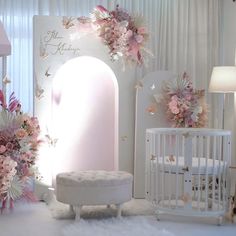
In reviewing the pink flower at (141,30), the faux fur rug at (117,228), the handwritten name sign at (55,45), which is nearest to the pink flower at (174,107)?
the pink flower at (141,30)

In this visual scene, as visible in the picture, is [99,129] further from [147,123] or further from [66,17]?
[66,17]

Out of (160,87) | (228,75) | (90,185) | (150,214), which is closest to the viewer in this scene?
(90,185)

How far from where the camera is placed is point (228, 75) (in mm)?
4508

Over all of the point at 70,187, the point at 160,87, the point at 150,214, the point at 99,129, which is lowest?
the point at 150,214

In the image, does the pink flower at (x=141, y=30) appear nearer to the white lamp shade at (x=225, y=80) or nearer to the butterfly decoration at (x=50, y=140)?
the white lamp shade at (x=225, y=80)

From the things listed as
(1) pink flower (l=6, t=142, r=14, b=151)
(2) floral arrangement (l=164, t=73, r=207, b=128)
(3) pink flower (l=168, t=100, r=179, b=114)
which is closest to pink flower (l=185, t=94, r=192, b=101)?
(2) floral arrangement (l=164, t=73, r=207, b=128)

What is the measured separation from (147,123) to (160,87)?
1.35ft

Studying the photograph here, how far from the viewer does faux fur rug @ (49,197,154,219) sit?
412 centimetres

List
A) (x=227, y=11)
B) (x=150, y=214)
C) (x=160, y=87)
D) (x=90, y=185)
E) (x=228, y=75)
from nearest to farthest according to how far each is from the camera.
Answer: (x=90, y=185) < (x=150, y=214) < (x=228, y=75) < (x=160, y=87) < (x=227, y=11)

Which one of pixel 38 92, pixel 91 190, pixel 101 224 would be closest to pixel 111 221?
pixel 101 224

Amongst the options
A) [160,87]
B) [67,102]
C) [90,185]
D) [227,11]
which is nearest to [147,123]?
[160,87]

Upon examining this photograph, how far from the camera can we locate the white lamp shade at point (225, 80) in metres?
4.48

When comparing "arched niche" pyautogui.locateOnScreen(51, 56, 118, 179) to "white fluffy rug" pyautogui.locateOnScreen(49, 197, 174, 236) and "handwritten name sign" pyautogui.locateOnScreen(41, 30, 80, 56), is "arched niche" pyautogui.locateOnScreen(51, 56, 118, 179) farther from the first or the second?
"white fluffy rug" pyautogui.locateOnScreen(49, 197, 174, 236)

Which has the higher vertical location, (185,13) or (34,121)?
(185,13)
